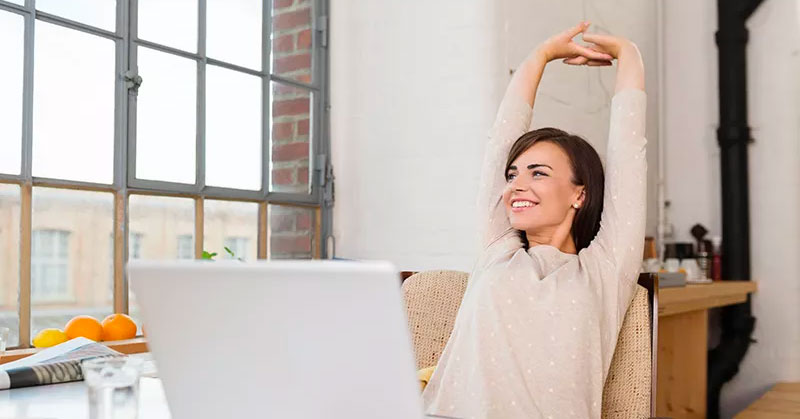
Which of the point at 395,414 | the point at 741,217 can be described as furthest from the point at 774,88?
the point at 395,414

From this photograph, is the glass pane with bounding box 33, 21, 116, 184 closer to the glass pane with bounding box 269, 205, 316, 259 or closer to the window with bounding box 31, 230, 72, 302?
the window with bounding box 31, 230, 72, 302

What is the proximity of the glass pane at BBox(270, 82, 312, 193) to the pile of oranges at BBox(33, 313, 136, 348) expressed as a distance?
0.76 meters

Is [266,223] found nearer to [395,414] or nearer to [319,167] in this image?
[319,167]

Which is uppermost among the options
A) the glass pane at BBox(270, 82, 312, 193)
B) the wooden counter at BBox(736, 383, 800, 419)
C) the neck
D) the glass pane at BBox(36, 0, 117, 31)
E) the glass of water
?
the glass pane at BBox(36, 0, 117, 31)

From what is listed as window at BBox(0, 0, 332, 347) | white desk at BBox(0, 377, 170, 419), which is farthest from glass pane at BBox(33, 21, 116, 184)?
white desk at BBox(0, 377, 170, 419)

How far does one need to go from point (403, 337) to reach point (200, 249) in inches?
67.9

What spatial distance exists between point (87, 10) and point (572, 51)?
1.19 m

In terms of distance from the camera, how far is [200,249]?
229 cm

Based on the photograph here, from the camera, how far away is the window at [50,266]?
6.29 ft

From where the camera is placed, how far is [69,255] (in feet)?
6.50

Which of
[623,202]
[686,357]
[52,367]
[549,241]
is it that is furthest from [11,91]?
[686,357]

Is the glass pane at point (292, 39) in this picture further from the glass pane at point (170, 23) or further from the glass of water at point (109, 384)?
the glass of water at point (109, 384)

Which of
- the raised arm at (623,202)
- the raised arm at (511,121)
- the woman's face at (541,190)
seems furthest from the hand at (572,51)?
the woman's face at (541,190)

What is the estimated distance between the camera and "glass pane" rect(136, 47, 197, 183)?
2.15 metres
